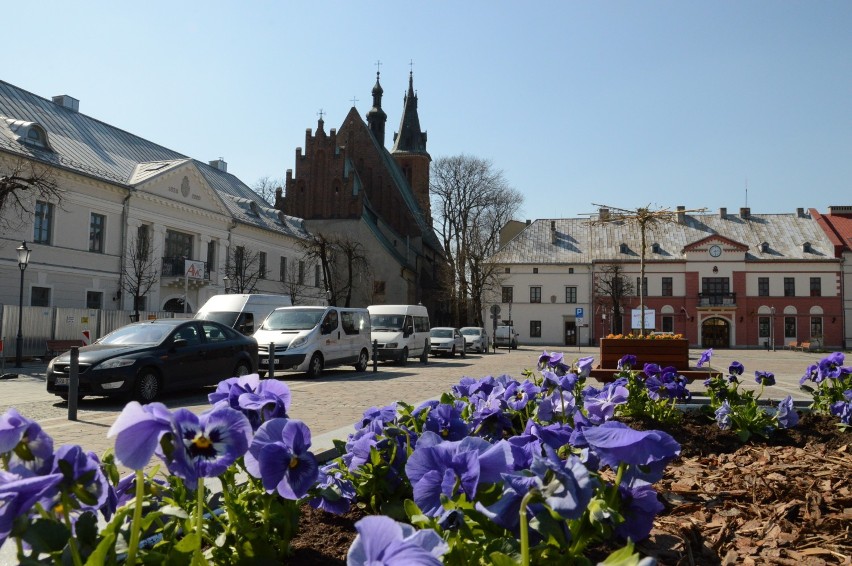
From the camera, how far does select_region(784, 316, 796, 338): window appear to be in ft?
210

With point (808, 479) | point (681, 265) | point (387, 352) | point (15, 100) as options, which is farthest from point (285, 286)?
point (808, 479)

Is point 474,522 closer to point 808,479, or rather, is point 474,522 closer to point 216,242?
point 808,479

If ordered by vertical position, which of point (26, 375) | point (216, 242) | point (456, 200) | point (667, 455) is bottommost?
point (26, 375)

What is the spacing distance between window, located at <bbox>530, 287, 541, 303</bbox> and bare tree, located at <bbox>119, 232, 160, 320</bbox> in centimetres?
4023

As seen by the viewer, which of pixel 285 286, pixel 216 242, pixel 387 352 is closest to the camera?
pixel 387 352

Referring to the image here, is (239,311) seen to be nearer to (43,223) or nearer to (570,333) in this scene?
(43,223)

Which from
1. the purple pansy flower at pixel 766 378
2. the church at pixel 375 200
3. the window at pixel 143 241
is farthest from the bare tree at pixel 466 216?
the purple pansy flower at pixel 766 378

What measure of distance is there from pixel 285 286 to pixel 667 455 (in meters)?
48.8

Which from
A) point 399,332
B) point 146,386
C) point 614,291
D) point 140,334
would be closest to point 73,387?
point 146,386

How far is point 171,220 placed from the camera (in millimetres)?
37719

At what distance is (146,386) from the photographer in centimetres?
1180

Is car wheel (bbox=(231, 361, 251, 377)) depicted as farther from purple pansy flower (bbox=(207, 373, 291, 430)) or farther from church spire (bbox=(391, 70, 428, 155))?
church spire (bbox=(391, 70, 428, 155))

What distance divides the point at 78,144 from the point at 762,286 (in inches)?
2245

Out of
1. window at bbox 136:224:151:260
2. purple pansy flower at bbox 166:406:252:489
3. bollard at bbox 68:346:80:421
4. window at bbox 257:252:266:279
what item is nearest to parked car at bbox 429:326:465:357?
window at bbox 136:224:151:260
